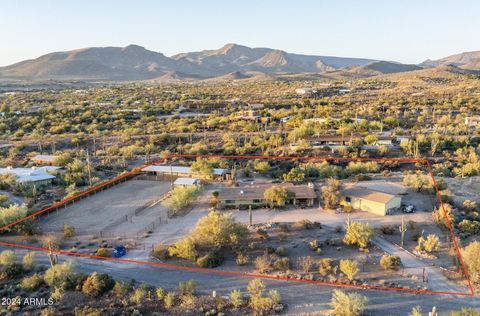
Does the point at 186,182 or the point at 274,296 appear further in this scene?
the point at 186,182

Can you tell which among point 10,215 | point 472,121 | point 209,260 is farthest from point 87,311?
point 472,121

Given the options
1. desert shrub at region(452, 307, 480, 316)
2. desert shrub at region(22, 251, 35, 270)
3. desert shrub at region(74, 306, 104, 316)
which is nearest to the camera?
desert shrub at region(452, 307, 480, 316)

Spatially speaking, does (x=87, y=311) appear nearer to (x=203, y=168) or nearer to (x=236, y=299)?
(x=236, y=299)

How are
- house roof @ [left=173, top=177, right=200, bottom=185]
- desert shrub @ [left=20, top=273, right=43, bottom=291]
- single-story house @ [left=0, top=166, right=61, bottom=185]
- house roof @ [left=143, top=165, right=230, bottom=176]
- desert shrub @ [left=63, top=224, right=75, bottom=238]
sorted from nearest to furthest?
desert shrub @ [left=20, top=273, right=43, bottom=291] < desert shrub @ [left=63, top=224, right=75, bottom=238] < house roof @ [left=173, top=177, right=200, bottom=185] < single-story house @ [left=0, top=166, right=61, bottom=185] < house roof @ [left=143, top=165, right=230, bottom=176]

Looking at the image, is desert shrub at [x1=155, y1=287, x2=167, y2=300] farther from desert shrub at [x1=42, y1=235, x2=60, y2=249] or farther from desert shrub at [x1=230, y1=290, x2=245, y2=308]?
desert shrub at [x1=42, y1=235, x2=60, y2=249]

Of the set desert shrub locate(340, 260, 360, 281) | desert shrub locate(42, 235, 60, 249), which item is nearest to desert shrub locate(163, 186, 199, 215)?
desert shrub locate(42, 235, 60, 249)

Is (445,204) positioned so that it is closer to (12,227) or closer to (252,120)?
(12,227)
